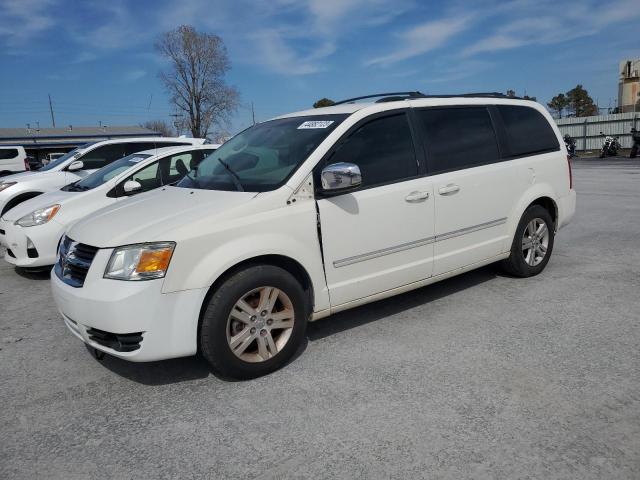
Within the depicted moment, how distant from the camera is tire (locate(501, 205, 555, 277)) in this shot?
206 inches

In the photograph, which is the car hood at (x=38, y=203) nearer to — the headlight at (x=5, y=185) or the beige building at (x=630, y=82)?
the headlight at (x=5, y=185)

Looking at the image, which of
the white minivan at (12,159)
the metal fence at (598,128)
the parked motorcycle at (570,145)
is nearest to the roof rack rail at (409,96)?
the white minivan at (12,159)

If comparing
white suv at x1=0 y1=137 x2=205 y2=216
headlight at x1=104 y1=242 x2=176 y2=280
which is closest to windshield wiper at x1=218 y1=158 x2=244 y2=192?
headlight at x1=104 y1=242 x2=176 y2=280

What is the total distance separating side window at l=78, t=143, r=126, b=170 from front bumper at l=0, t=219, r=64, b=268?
127 inches

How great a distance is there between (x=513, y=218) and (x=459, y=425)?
2792 mm

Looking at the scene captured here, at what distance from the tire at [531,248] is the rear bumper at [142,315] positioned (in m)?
3.34

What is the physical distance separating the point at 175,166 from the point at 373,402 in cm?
521

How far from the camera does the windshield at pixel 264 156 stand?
3.86m

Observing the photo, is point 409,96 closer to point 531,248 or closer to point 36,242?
point 531,248

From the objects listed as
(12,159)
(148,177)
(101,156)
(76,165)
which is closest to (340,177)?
(148,177)

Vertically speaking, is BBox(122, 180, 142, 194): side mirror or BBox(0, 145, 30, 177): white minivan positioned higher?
BBox(0, 145, 30, 177): white minivan

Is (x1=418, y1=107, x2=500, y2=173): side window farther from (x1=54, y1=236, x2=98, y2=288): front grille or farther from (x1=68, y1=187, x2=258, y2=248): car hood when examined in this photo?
(x1=54, y1=236, x2=98, y2=288): front grille

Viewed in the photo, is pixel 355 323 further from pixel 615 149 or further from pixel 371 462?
pixel 615 149

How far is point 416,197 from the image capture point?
166 inches
